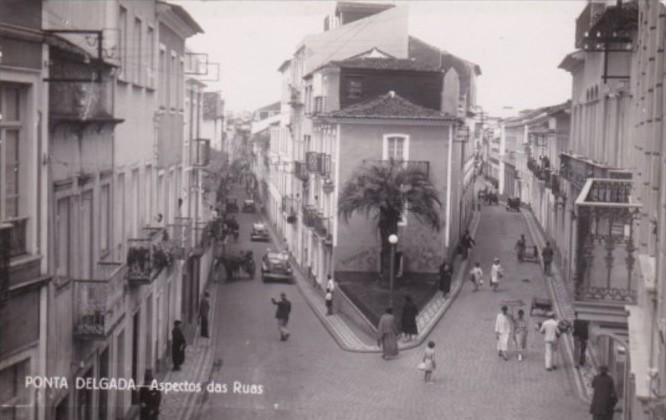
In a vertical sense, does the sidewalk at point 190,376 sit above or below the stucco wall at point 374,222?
below

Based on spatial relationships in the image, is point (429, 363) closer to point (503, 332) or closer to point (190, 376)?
point (503, 332)

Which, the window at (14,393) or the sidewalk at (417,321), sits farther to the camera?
the sidewalk at (417,321)

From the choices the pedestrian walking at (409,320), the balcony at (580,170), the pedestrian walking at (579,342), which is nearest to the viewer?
the pedestrian walking at (579,342)

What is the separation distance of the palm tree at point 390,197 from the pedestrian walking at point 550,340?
5.03 m

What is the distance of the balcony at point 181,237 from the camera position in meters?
16.2

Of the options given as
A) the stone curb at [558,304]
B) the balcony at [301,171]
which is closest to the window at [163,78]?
the stone curb at [558,304]

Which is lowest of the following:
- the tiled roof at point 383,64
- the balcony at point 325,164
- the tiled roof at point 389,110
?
the balcony at point 325,164

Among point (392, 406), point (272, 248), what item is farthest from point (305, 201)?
point (392, 406)

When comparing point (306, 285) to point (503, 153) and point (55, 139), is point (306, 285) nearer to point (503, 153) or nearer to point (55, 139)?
point (503, 153)

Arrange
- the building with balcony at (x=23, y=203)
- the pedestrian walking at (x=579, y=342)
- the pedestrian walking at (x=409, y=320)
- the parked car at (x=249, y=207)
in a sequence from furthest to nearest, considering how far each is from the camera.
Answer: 1. the parked car at (x=249, y=207)
2. the pedestrian walking at (x=409, y=320)
3. the pedestrian walking at (x=579, y=342)
4. the building with balcony at (x=23, y=203)

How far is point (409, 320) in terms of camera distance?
17.0m

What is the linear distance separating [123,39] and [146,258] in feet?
8.49

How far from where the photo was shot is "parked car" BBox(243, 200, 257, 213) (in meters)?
26.5

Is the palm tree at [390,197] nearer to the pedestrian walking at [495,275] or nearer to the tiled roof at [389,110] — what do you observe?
the tiled roof at [389,110]
